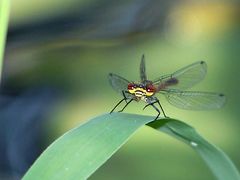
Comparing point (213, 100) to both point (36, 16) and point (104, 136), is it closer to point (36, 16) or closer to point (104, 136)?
point (104, 136)

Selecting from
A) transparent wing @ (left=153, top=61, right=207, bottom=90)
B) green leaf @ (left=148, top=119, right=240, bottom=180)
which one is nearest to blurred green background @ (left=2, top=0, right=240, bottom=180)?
transparent wing @ (left=153, top=61, right=207, bottom=90)

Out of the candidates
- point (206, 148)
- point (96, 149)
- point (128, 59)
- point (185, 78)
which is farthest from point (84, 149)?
point (128, 59)

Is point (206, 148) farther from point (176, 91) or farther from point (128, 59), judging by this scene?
point (128, 59)

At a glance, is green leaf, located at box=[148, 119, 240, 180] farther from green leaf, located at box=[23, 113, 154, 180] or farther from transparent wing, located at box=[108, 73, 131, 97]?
transparent wing, located at box=[108, 73, 131, 97]

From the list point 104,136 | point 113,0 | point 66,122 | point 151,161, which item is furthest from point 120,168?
point 104,136

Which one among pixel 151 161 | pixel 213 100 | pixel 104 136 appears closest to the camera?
pixel 104 136

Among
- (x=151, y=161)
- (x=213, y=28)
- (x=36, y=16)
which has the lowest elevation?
(x=151, y=161)

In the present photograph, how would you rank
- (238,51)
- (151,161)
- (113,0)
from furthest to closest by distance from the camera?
(113,0) < (238,51) < (151,161)

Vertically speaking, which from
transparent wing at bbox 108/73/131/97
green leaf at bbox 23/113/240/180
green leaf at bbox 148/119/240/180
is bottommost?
green leaf at bbox 148/119/240/180

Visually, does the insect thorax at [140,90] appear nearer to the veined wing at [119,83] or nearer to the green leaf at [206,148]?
the veined wing at [119,83]
